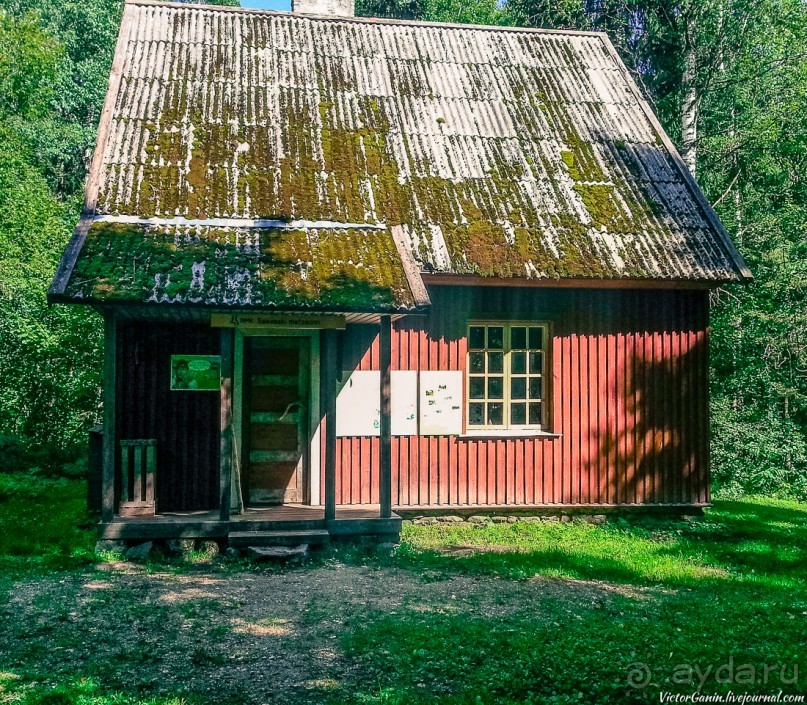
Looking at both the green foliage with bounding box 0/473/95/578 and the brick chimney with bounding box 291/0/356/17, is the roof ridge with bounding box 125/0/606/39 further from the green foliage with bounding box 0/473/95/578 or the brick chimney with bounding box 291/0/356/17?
the green foliage with bounding box 0/473/95/578

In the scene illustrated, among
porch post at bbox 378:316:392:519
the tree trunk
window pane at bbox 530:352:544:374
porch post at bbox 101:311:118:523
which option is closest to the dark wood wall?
porch post at bbox 101:311:118:523

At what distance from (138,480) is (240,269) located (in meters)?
2.67

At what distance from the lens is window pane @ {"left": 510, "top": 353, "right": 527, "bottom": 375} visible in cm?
1116

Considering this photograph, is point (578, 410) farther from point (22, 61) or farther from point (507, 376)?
point (22, 61)

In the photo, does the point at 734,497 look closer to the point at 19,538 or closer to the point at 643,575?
the point at 643,575

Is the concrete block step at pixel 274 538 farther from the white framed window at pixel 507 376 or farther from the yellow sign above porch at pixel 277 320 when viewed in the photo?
the white framed window at pixel 507 376

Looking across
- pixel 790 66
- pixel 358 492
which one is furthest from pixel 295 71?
pixel 790 66

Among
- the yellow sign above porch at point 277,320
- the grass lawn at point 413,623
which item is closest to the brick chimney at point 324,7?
the yellow sign above porch at point 277,320

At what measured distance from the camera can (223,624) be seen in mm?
6297

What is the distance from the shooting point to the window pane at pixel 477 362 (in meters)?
11.0

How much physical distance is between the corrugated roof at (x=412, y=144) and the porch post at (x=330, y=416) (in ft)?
4.65

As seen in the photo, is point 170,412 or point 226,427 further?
point 170,412

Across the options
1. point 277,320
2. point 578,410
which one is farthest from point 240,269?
point 578,410

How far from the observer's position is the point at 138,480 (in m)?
9.23
